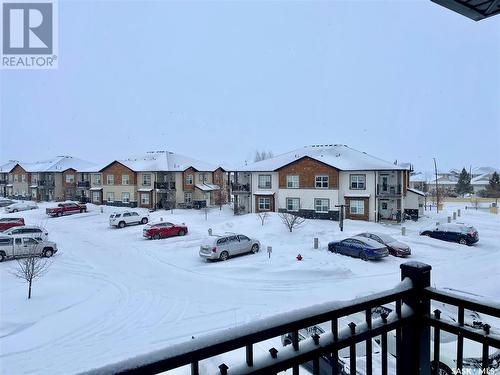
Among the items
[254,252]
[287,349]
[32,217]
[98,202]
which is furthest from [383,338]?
[98,202]

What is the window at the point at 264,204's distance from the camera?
3975cm

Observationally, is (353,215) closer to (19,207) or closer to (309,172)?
(309,172)

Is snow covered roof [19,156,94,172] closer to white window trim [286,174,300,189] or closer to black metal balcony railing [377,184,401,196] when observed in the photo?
white window trim [286,174,300,189]

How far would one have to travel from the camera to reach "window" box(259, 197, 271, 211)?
39.8 metres

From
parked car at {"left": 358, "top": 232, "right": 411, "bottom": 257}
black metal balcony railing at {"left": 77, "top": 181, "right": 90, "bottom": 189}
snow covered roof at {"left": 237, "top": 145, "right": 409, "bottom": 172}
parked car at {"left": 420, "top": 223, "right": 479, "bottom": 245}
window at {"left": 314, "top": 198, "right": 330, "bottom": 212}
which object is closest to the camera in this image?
parked car at {"left": 358, "top": 232, "right": 411, "bottom": 257}

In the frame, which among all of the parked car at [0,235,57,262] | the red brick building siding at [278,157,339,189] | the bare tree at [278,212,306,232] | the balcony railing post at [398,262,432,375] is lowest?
the parked car at [0,235,57,262]

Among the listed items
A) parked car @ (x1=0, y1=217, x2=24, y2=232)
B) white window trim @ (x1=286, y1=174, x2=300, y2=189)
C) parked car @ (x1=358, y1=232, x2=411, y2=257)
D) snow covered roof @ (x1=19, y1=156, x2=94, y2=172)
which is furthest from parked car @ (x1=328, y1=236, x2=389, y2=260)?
snow covered roof @ (x1=19, y1=156, x2=94, y2=172)

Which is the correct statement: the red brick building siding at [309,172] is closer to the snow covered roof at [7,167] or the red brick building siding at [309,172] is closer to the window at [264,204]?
the window at [264,204]

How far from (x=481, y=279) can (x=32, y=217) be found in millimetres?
45601

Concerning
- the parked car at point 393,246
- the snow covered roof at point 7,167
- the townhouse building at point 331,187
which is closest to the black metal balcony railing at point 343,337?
the parked car at point 393,246

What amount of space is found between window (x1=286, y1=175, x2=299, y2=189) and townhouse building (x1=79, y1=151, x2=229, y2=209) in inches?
573

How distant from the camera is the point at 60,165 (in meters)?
62.1

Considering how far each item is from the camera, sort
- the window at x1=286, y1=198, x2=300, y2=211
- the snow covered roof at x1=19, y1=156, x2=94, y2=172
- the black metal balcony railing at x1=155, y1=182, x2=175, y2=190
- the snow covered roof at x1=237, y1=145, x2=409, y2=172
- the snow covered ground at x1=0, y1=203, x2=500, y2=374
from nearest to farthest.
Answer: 1. the snow covered ground at x1=0, y1=203, x2=500, y2=374
2. the snow covered roof at x1=237, y1=145, x2=409, y2=172
3. the window at x1=286, y1=198, x2=300, y2=211
4. the black metal balcony railing at x1=155, y1=182, x2=175, y2=190
5. the snow covered roof at x1=19, y1=156, x2=94, y2=172

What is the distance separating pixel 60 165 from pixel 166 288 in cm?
5470
